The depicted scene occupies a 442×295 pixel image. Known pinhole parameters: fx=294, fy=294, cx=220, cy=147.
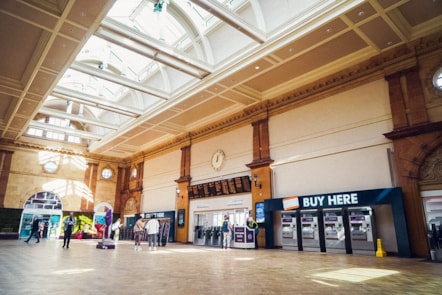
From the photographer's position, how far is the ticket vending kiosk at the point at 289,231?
37.2ft

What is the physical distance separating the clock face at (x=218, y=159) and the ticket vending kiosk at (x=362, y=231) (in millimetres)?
7367

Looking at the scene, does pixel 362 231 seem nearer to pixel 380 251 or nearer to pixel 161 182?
pixel 380 251

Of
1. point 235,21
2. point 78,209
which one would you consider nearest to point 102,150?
point 78,209

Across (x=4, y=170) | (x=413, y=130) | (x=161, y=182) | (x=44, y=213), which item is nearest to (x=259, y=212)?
(x=413, y=130)

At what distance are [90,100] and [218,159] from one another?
23.5 ft

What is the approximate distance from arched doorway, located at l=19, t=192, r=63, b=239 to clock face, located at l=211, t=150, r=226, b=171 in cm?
1330

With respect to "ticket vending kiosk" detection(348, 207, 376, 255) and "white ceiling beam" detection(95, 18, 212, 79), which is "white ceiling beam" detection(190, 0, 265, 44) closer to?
"white ceiling beam" detection(95, 18, 212, 79)

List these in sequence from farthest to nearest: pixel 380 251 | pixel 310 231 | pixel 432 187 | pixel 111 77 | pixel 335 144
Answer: pixel 111 77 < pixel 335 144 < pixel 310 231 < pixel 380 251 < pixel 432 187

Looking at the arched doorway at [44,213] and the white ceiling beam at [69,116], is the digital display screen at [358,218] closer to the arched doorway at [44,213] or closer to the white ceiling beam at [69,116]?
the white ceiling beam at [69,116]

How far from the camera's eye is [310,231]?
10.9 meters

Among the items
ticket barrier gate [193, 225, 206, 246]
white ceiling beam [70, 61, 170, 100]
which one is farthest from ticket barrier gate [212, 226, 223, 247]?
white ceiling beam [70, 61, 170, 100]

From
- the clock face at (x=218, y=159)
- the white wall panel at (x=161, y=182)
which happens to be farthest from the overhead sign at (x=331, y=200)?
the white wall panel at (x=161, y=182)

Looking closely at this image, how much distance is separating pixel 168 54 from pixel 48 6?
381 cm

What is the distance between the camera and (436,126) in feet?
28.0
